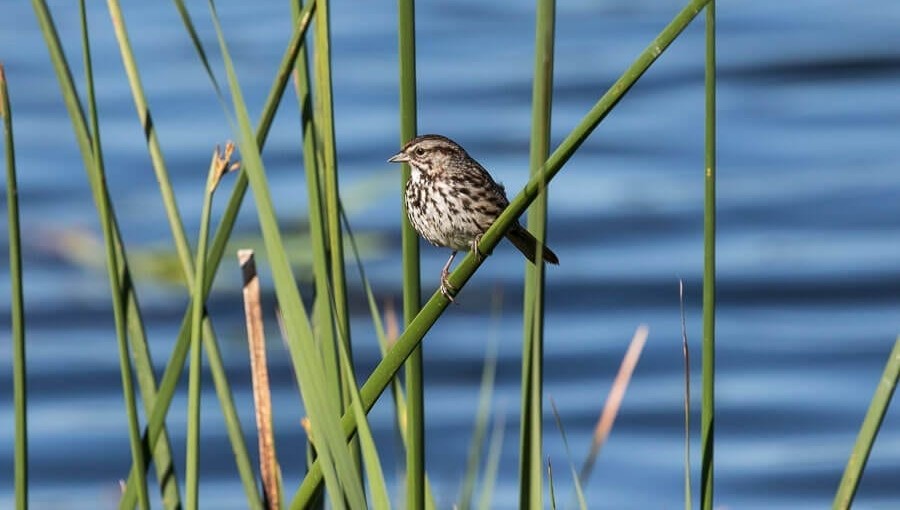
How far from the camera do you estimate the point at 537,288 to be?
2.63 meters

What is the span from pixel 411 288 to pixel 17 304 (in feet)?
2.49

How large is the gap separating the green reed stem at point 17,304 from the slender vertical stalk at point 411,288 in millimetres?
687

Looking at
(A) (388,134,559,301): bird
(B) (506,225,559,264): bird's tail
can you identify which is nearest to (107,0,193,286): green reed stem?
(B) (506,225,559,264): bird's tail

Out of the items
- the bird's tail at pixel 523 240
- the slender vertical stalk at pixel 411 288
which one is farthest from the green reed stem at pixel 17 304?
the bird's tail at pixel 523 240

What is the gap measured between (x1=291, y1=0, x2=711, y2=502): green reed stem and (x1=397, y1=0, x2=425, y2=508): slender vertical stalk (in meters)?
0.04

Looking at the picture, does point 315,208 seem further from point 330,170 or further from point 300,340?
point 300,340

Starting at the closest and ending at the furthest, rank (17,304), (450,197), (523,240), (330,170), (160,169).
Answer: (330,170) < (17,304) < (160,169) < (523,240) < (450,197)

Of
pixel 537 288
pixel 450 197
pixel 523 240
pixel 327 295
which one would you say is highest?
pixel 450 197

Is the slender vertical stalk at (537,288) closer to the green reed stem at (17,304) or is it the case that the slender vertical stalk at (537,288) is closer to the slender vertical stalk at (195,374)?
the slender vertical stalk at (195,374)

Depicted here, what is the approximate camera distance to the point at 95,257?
36.5 ft

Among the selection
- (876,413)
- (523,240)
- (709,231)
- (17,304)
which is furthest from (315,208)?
(523,240)

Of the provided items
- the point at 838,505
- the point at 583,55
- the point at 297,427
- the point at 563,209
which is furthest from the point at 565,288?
the point at 838,505

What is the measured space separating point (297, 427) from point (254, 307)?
490 centimetres

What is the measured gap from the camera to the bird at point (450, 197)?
4480 mm
